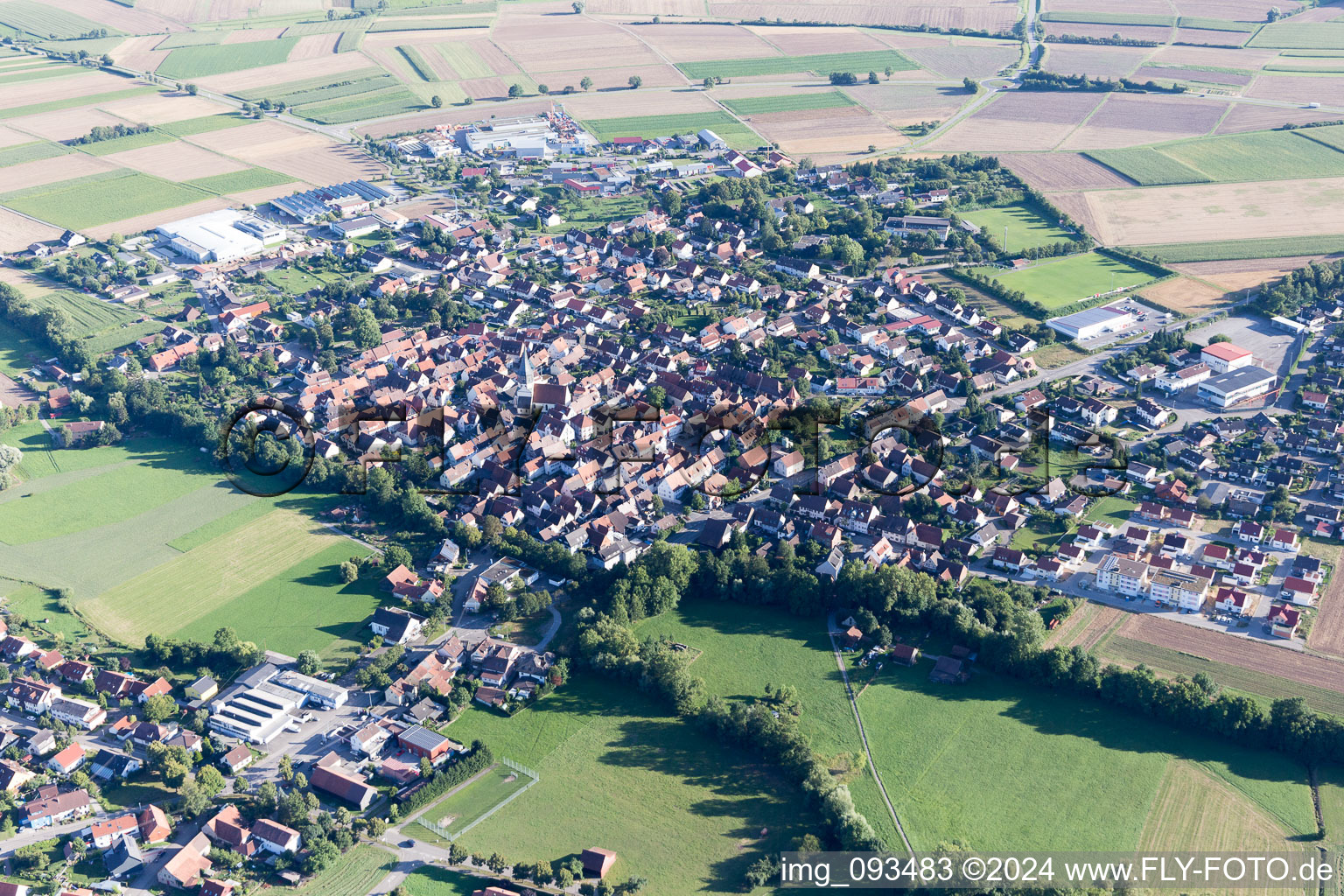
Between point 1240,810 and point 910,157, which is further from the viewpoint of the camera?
point 910,157

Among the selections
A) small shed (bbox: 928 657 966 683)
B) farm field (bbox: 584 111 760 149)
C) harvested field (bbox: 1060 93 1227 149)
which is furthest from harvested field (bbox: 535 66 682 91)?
small shed (bbox: 928 657 966 683)

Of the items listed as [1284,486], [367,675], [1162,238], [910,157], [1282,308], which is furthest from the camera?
[910,157]

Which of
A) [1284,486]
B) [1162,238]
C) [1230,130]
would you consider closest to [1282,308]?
[1162,238]

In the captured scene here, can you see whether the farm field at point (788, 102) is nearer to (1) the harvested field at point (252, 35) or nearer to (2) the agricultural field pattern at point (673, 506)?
(2) the agricultural field pattern at point (673, 506)

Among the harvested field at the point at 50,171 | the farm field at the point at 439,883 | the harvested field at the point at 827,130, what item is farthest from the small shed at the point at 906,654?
the harvested field at the point at 50,171

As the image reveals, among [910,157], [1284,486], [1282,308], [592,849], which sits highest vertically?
[910,157]

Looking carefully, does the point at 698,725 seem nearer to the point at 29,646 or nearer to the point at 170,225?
the point at 29,646

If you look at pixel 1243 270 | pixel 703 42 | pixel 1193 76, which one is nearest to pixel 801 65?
pixel 703 42
